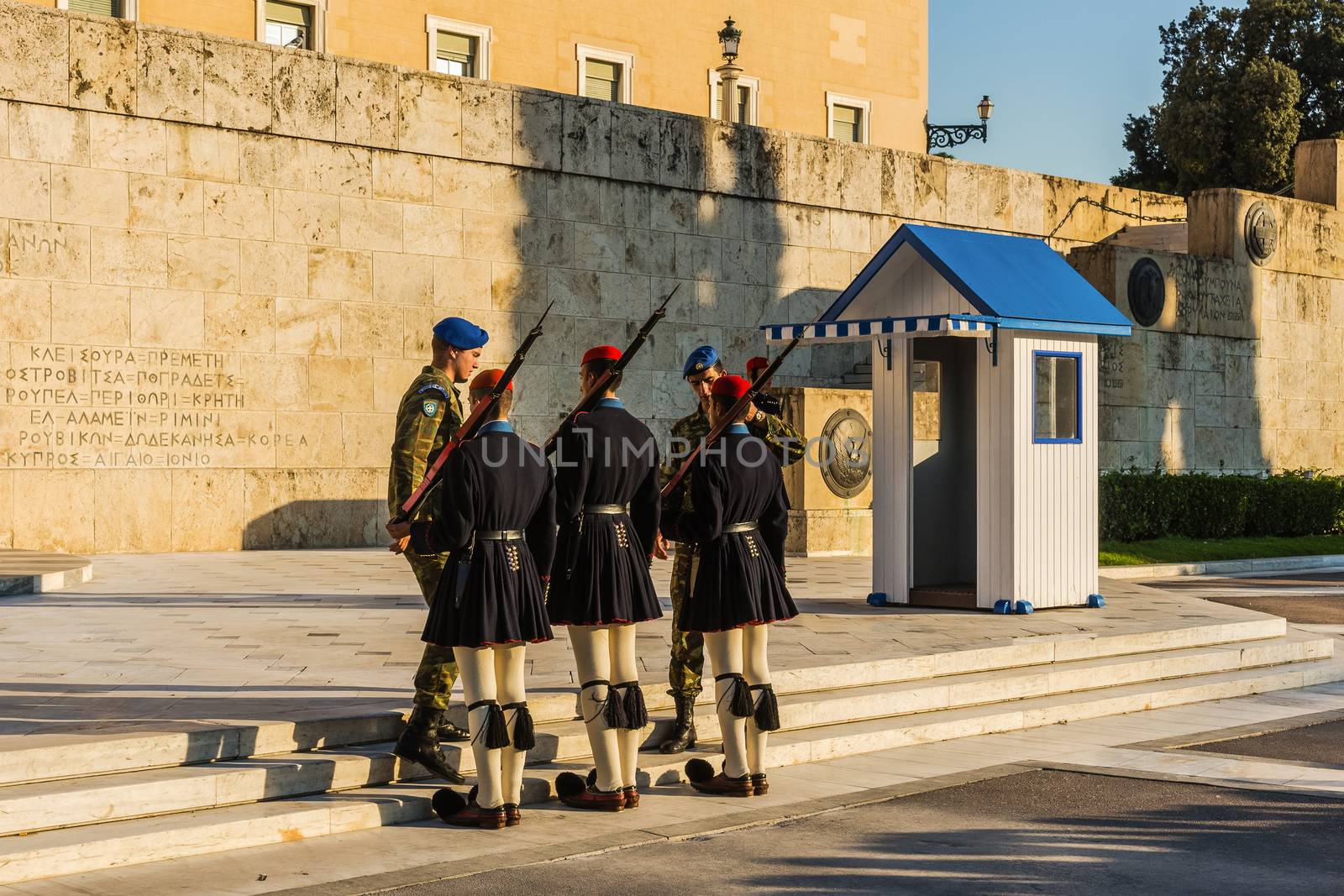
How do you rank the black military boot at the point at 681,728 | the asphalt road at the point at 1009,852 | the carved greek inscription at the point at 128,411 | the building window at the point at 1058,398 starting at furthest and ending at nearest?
the carved greek inscription at the point at 128,411, the building window at the point at 1058,398, the black military boot at the point at 681,728, the asphalt road at the point at 1009,852

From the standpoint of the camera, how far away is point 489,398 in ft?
25.0

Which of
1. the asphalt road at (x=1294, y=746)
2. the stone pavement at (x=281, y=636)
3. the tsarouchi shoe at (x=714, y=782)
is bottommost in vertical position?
the asphalt road at (x=1294, y=746)

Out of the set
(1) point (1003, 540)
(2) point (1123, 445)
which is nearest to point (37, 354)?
(1) point (1003, 540)

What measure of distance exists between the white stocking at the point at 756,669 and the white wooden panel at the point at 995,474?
571 centimetres

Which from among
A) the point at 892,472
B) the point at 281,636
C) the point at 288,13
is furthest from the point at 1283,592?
the point at 288,13

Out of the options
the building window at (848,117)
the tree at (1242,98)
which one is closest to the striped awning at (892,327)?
the building window at (848,117)

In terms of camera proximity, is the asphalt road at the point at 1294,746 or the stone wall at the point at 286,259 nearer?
the asphalt road at the point at 1294,746

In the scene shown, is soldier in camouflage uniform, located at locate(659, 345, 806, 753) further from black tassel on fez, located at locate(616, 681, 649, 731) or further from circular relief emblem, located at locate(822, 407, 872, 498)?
circular relief emblem, located at locate(822, 407, 872, 498)

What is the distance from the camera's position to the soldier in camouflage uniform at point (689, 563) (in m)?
8.62

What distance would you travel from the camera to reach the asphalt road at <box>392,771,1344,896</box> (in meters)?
6.49

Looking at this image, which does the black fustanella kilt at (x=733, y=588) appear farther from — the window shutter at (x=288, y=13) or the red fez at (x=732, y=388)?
the window shutter at (x=288, y=13)

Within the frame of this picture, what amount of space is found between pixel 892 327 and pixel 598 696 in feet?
21.0

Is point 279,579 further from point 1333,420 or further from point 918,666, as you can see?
point 1333,420

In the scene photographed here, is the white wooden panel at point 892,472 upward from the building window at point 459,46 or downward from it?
downward
